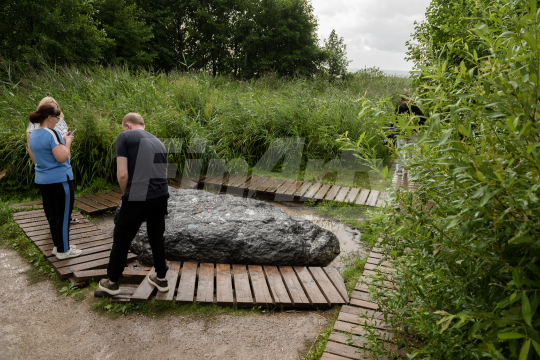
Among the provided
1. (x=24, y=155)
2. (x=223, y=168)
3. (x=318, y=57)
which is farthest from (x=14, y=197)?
(x=318, y=57)

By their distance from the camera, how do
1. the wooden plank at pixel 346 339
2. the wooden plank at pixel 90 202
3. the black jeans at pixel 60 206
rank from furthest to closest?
the wooden plank at pixel 90 202 → the black jeans at pixel 60 206 → the wooden plank at pixel 346 339

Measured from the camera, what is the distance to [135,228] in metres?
3.25

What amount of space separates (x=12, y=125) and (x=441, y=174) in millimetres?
7884

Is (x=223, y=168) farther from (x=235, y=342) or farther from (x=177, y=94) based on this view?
(x=235, y=342)

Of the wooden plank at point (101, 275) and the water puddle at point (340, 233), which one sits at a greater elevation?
the water puddle at point (340, 233)

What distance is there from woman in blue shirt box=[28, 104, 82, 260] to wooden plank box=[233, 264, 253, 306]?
6.32 ft

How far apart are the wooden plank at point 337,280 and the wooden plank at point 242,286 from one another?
0.92 meters

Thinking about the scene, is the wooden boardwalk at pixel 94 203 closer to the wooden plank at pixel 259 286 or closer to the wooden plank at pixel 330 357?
the wooden plank at pixel 259 286

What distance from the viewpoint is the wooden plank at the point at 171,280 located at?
3.34m

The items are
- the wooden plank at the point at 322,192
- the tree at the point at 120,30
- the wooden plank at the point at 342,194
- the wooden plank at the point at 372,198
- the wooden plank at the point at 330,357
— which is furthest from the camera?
the tree at the point at 120,30

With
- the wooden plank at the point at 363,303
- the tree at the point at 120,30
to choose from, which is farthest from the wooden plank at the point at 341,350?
the tree at the point at 120,30

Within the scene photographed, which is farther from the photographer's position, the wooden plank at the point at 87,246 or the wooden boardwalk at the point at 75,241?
the wooden plank at the point at 87,246

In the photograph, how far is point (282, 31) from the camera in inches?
942

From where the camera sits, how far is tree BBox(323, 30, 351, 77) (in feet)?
73.8
